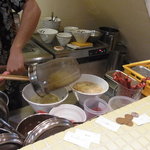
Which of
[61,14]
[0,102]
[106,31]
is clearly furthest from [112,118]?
[61,14]

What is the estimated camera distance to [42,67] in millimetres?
843

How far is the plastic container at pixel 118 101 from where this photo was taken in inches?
37.6

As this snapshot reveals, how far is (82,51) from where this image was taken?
6.17 ft

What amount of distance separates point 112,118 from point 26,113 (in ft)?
1.61

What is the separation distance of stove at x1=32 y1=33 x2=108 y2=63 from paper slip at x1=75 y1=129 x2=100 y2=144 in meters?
1.24

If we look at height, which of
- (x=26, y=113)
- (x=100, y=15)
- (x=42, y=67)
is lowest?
(x=26, y=113)

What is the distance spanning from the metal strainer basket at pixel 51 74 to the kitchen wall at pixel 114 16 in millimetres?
947

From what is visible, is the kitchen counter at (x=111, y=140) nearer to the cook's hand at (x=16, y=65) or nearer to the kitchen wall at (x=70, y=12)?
the cook's hand at (x=16, y=65)

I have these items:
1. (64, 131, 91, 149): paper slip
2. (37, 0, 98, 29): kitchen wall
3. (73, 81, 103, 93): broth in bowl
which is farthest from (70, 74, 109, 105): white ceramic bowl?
(37, 0, 98, 29): kitchen wall

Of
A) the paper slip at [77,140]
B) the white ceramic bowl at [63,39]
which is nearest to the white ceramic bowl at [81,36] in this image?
the white ceramic bowl at [63,39]

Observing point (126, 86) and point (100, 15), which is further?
point (100, 15)

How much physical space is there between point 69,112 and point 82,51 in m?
1.03

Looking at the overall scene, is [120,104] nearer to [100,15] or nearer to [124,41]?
[124,41]

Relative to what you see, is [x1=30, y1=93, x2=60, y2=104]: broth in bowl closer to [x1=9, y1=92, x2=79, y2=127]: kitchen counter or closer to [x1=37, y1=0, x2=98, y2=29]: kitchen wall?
[x1=9, y1=92, x2=79, y2=127]: kitchen counter
